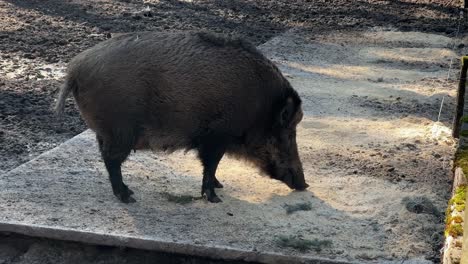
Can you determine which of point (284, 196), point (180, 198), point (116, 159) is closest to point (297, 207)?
point (284, 196)

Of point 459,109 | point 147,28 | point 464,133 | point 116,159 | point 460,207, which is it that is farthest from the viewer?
point 147,28

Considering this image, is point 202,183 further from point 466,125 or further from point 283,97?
point 466,125

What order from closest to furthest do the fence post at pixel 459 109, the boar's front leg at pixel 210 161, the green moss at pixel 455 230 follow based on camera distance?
the green moss at pixel 455 230, the boar's front leg at pixel 210 161, the fence post at pixel 459 109

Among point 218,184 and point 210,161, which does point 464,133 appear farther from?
point 210,161

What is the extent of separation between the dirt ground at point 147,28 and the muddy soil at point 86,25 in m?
0.01

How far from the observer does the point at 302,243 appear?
4.75 m

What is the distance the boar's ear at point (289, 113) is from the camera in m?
5.48

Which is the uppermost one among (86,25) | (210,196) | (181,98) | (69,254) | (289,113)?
(181,98)

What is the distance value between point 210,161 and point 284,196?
2.10ft

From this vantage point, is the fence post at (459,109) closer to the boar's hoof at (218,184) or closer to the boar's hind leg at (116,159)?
the boar's hoof at (218,184)

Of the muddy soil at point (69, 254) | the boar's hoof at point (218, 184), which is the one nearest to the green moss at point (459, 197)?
the muddy soil at point (69, 254)

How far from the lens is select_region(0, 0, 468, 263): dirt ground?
6469 millimetres

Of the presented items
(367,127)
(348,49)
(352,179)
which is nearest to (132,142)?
(352,179)

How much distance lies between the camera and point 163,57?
5250 mm
